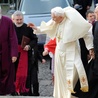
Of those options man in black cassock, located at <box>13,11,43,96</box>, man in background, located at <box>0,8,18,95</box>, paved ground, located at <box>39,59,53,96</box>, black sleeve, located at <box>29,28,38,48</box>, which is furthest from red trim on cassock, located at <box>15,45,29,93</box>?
paved ground, located at <box>39,59,53,96</box>

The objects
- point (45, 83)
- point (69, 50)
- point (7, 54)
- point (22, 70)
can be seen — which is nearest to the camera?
point (69, 50)

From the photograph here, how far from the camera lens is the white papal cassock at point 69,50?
608 cm

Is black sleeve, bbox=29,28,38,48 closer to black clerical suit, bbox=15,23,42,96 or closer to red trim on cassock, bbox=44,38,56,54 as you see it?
black clerical suit, bbox=15,23,42,96

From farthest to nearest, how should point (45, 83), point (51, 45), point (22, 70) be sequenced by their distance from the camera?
point (45, 83) → point (22, 70) → point (51, 45)

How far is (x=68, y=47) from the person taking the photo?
628 centimetres

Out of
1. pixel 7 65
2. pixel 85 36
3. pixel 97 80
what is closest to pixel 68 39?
pixel 85 36

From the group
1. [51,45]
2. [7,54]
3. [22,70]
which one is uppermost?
[51,45]

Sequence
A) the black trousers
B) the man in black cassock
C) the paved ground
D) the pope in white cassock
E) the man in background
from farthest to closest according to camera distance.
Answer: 1. the paved ground
2. the black trousers
3. the man in black cassock
4. the man in background
5. the pope in white cassock

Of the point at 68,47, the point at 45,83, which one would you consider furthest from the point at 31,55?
the point at 45,83

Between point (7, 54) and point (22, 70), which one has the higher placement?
point (7, 54)

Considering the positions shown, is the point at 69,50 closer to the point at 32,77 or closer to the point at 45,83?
the point at 32,77

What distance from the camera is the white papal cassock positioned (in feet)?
20.0

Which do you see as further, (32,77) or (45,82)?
(45,82)

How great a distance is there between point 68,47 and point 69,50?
5 centimetres
